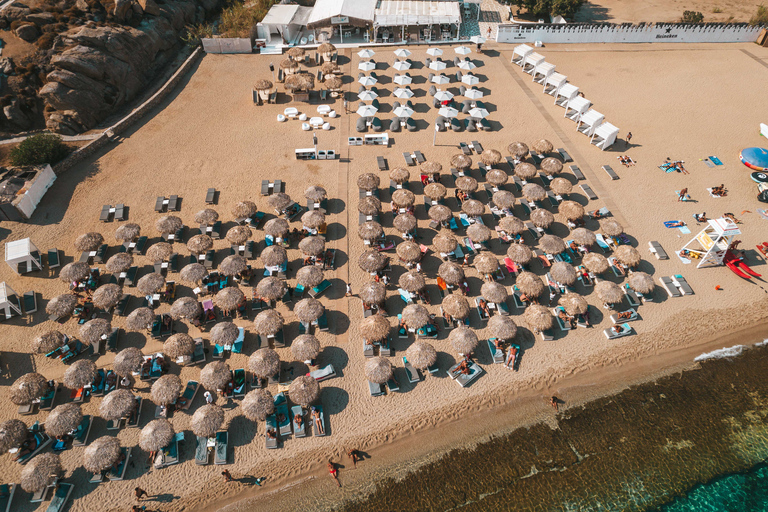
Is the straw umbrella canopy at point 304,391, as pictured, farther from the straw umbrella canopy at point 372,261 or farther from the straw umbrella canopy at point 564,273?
the straw umbrella canopy at point 564,273


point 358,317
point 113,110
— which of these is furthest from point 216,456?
point 113,110

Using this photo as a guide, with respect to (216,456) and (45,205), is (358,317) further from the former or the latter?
(45,205)

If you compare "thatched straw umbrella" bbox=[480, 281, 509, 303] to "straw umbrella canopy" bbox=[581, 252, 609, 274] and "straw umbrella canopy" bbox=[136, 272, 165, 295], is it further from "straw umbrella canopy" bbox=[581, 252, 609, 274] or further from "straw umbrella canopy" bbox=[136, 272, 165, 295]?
"straw umbrella canopy" bbox=[136, 272, 165, 295]

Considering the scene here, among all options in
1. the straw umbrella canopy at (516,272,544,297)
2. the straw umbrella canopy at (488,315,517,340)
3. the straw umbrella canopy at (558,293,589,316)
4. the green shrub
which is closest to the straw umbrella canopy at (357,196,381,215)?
the straw umbrella canopy at (516,272,544,297)

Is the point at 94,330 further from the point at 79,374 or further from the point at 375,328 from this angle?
the point at 375,328

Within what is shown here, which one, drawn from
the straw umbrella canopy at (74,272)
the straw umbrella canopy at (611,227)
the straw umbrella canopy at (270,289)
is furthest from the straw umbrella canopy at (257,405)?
the straw umbrella canopy at (611,227)
